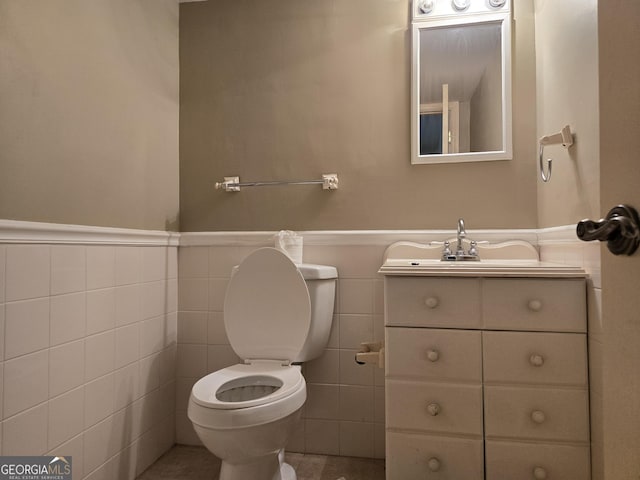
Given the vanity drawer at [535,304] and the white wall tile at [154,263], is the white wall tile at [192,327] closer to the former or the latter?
the white wall tile at [154,263]

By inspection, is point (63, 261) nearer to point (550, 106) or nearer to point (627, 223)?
point (627, 223)

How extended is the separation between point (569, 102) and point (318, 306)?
124cm

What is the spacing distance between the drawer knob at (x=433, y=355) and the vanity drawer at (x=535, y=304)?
7.3 inches

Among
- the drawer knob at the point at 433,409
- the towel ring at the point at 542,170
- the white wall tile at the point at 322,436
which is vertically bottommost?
the white wall tile at the point at 322,436

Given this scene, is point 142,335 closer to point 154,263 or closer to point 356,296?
point 154,263

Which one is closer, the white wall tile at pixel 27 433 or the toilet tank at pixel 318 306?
the white wall tile at pixel 27 433

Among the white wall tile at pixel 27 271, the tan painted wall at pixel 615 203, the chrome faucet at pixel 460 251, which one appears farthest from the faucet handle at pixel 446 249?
the white wall tile at pixel 27 271

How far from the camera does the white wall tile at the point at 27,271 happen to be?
46.0 inches

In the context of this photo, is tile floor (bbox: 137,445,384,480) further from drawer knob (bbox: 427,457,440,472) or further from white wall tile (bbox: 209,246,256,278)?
white wall tile (bbox: 209,246,256,278)

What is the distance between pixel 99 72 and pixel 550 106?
1.80 metres

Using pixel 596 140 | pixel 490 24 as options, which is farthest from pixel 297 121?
pixel 596 140

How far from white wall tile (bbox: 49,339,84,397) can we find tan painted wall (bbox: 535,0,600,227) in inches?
69.7

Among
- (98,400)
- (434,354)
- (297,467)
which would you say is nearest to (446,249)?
(434,354)

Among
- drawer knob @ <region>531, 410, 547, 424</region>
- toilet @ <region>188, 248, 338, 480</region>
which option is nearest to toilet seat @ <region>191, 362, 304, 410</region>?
toilet @ <region>188, 248, 338, 480</region>
